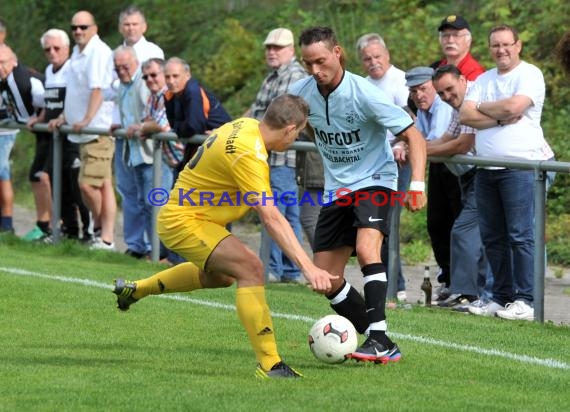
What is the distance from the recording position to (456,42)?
11.8 metres

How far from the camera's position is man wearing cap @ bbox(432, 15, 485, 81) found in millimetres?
11766

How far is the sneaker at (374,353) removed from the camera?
8359mm

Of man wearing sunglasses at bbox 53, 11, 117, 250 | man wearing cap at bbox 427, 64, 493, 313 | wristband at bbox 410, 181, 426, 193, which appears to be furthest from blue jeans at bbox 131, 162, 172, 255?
wristband at bbox 410, 181, 426, 193

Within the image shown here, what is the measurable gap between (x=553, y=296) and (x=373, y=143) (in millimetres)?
3861

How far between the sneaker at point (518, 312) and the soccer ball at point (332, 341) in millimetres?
2705

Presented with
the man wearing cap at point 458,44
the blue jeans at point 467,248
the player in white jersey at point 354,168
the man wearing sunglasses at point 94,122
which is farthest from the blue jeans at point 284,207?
the player in white jersey at point 354,168

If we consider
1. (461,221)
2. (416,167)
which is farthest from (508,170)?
(416,167)

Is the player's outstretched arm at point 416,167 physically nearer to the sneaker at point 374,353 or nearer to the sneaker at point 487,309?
the sneaker at point 374,353

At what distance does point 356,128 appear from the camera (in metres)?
8.86

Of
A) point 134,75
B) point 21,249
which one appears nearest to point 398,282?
point 134,75

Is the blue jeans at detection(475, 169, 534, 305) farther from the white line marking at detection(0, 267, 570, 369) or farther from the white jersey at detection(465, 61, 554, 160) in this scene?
the white line marking at detection(0, 267, 570, 369)

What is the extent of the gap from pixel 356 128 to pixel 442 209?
3312mm

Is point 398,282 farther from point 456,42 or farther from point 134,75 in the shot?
point 134,75

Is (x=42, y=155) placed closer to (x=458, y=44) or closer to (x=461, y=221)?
(x=458, y=44)
